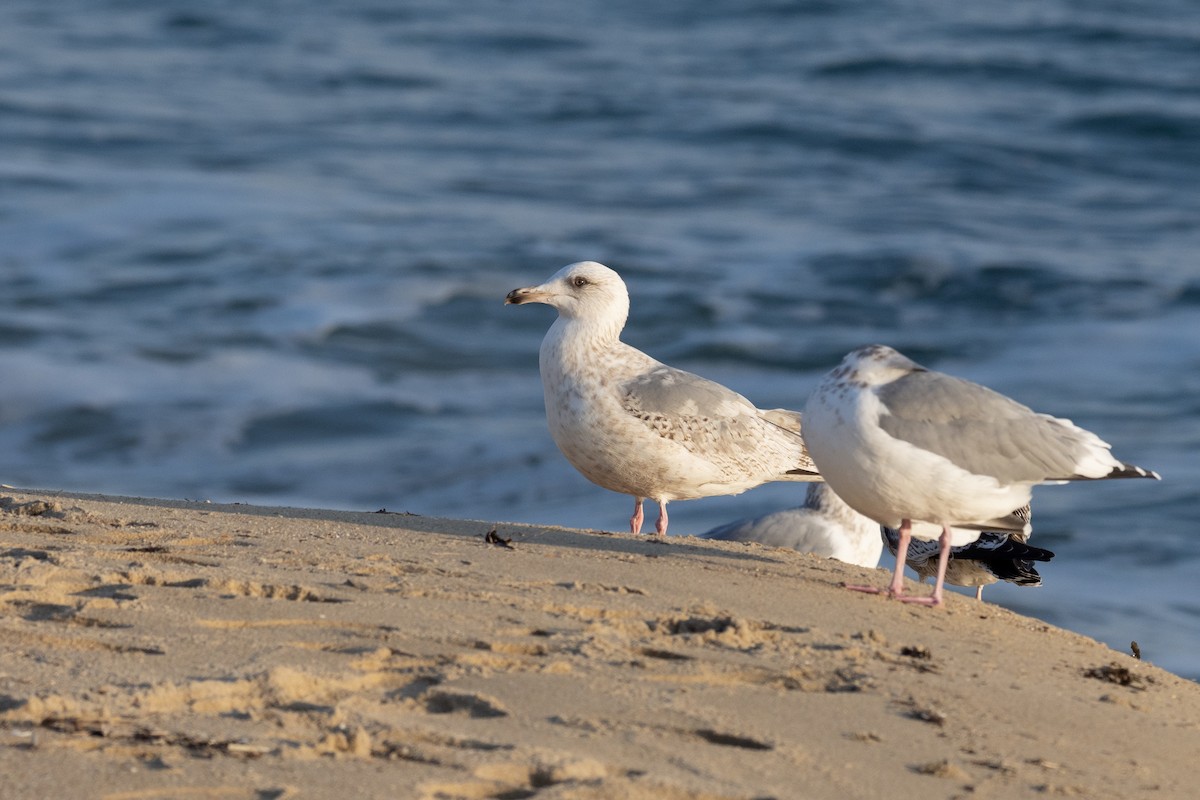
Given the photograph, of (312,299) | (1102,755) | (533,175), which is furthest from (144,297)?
(1102,755)

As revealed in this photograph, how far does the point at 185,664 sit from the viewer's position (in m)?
3.73

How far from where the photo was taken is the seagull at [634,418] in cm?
611

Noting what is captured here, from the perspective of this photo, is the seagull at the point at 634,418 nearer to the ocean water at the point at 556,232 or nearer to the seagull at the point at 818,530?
the seagull at the point at 818,530

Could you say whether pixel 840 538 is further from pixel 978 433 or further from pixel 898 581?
pixel 978 433

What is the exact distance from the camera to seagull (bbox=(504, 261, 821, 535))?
6.11m

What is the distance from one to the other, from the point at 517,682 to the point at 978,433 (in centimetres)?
178

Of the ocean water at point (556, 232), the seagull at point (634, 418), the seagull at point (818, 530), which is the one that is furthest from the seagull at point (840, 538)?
the ocean water at point (556, 232)

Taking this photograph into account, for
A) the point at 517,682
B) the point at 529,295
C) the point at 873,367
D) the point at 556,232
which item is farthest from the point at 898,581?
the point at 556,232

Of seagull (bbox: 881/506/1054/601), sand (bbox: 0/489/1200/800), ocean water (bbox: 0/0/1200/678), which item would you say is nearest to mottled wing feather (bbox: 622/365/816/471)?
seagull (bbox: 881/506/1054/601)

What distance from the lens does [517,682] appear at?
12.3ft

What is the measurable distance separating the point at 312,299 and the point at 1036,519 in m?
8.29

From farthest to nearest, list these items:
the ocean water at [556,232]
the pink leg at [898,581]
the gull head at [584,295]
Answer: the ocean water at [556,232] → the gull head at [584,295] → the pink leg at [898,581]

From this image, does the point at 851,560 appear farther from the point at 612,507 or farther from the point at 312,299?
the point at 312,299

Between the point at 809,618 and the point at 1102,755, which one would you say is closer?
the point at 1102,755
